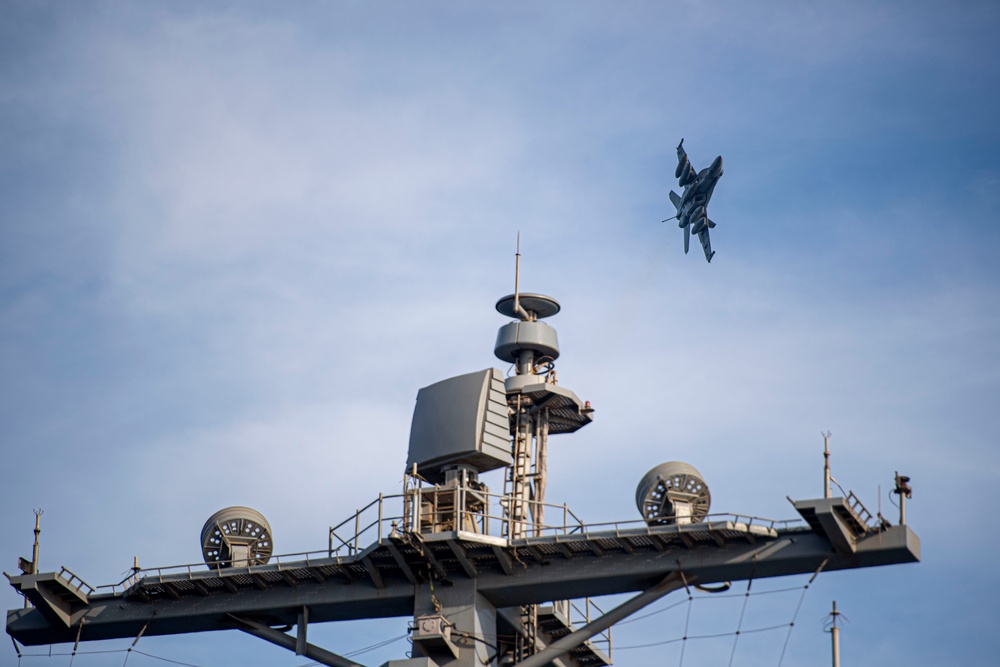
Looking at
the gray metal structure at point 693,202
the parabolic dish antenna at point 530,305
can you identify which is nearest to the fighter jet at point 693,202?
the gray metal structure at point 693,202

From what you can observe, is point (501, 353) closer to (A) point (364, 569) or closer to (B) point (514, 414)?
(B) point (514, 414)

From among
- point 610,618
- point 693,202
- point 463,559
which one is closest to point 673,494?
point 610,618

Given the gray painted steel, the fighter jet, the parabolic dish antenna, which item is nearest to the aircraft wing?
the fighter jet

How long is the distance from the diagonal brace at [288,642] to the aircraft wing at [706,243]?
32323 mm

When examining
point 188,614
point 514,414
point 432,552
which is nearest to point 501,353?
point 514,414

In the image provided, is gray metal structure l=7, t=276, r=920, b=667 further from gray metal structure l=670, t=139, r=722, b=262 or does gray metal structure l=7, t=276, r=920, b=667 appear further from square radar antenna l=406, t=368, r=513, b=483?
gray metal structure l=670, t=139, r=722, b=262

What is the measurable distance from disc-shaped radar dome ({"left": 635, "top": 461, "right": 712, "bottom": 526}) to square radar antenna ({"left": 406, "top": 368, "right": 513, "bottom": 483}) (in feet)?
18.5

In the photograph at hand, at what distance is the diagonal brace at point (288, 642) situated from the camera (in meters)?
52.9

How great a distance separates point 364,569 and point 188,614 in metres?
6.08

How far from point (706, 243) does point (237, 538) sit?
31.5 m

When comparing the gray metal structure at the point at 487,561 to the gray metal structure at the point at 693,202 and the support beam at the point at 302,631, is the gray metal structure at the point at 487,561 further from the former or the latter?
the gray metal structure at the point at 693,202

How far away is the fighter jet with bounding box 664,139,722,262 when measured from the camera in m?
77.8

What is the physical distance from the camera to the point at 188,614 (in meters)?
54.4

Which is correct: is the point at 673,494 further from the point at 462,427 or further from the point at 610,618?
the point at 462,427
